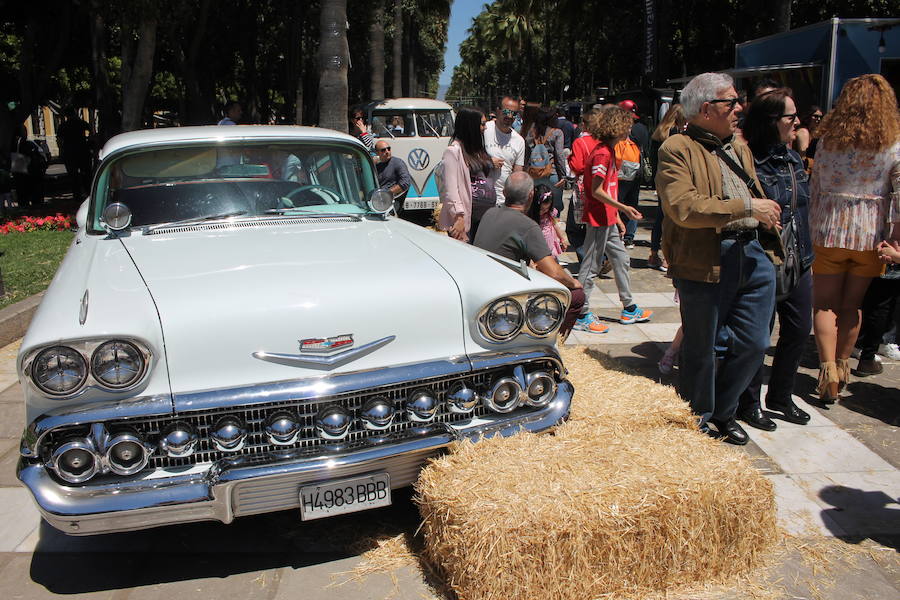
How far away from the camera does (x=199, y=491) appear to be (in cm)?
278

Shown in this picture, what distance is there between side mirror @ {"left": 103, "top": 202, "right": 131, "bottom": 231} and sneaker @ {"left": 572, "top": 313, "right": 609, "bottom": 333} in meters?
3.91

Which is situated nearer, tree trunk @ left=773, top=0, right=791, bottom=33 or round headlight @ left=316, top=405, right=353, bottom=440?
Answer: round headlight @ left=316, top=405, right=353, bottom=440

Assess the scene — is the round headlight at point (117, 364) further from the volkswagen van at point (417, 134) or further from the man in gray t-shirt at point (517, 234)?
the volkswagen van at point (417, 134)

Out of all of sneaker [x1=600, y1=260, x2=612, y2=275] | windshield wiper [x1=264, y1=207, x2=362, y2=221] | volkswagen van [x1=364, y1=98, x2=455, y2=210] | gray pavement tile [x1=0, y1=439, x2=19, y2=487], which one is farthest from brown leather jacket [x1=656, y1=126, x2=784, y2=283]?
volkswagen van [x1=364, y1=98, x2=455, y2=210]

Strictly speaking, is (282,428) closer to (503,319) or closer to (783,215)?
(503,319)

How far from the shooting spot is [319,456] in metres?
2.93

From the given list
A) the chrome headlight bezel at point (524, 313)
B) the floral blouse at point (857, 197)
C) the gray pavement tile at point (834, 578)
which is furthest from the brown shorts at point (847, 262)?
the chrome headlight bezel at point (524, 313)

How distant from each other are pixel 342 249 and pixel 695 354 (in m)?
1.98

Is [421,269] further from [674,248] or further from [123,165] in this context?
[123,165]

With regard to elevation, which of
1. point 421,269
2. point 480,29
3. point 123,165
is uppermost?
point 480,29

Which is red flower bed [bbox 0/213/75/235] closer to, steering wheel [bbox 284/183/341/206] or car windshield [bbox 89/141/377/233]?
car windshield [bbox 89/141/377/233]

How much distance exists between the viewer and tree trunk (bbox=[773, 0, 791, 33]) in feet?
47.9

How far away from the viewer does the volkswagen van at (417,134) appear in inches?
496

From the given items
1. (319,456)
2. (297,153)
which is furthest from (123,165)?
(319,456)
